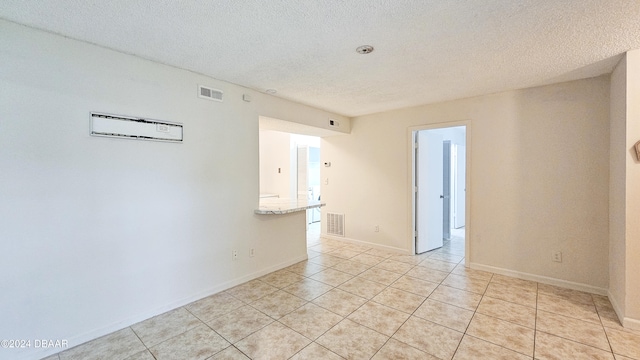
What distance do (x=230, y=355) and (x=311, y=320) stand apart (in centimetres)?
77

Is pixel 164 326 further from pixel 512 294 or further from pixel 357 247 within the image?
pixel 512 294

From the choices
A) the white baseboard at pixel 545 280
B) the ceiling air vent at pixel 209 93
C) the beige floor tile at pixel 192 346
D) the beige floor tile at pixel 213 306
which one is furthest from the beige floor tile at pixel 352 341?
the ceiling air vent at pixel 209 93

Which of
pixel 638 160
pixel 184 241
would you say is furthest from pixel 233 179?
pixel 638 160

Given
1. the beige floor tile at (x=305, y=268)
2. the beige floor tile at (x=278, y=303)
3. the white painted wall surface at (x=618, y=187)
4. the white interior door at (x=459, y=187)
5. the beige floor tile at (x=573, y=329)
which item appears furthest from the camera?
the white interior door at (x=459, y=187)

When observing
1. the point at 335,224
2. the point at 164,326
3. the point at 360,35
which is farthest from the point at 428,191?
the point at 164,326

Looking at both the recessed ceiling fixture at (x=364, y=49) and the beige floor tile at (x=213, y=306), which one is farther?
the beige floor tile at (x=213, y=306)

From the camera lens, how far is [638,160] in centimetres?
228

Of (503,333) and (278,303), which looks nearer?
(503,333)

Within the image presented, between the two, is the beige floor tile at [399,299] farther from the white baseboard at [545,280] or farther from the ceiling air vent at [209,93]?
the ceiling air vent at [209,93]

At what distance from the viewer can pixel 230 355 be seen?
2025mm

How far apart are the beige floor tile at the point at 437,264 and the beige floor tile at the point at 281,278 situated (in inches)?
76.9

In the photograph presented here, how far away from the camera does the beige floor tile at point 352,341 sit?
6.70 feet

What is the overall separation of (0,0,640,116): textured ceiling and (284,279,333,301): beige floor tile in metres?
2.53

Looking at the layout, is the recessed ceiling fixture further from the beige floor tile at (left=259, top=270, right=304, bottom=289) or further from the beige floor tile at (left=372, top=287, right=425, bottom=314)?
the beige floor tile at (left=259, top=270, right=304, bottom=289)
